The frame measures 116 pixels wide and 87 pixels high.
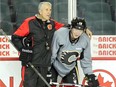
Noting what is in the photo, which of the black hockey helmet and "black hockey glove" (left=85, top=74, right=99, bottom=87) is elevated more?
the black hockey helmet

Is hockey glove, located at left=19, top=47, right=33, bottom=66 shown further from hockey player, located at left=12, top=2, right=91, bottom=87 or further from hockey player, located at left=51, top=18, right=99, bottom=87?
hockey player, located at left=51, top=18, right=99, bottom=87

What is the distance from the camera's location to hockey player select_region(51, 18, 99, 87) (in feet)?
16.3

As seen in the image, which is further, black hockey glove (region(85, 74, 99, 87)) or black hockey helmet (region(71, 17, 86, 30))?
black hockey glove (region(85, 74, 99, 87))

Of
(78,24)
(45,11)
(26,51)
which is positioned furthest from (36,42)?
(78,24)

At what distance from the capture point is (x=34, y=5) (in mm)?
5820

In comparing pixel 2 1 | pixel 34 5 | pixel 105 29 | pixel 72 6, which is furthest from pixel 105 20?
pixel 2 1

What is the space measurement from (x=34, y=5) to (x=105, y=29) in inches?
39.9

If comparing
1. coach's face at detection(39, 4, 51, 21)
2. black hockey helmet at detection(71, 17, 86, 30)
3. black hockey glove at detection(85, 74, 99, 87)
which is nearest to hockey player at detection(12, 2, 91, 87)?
coach's face at detection(39, 4, 51, 21)

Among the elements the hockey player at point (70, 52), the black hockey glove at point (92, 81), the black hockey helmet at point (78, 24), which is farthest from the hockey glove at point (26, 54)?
the black hockey glove at point (92, 81)

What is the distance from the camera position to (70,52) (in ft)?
16.5

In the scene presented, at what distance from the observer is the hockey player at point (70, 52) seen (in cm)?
496

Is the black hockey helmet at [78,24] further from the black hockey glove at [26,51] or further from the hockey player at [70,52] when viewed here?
the black hockey glove at [26,51]

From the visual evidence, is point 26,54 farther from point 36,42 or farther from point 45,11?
point 45,11

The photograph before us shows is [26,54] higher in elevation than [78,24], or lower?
lower
